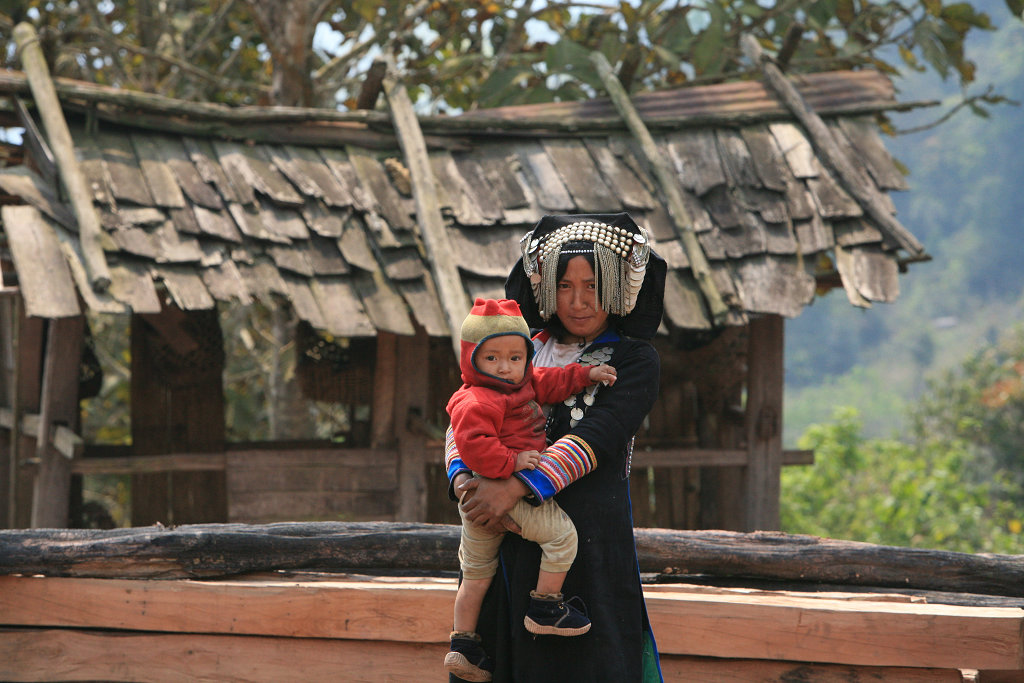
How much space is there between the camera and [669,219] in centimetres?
Answer: 585

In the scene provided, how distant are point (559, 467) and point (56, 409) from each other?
13.1 ft

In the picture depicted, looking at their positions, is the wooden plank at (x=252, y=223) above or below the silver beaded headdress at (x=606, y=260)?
above

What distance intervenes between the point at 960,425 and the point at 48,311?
47.8 ft

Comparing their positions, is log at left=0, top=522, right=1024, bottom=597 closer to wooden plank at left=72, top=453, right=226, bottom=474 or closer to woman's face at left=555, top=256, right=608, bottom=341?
woman's face at left=555, top=256, right=608, bottom=341

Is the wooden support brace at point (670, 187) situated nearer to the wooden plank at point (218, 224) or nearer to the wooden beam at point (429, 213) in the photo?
the wooden beam at point (429, 213)

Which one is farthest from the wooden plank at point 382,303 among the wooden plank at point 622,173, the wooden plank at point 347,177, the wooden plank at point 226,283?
the wooden plank at point 622,173

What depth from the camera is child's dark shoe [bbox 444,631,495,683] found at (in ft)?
8.22

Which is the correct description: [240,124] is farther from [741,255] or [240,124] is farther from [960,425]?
[960,425]

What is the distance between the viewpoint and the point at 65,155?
16.6ft

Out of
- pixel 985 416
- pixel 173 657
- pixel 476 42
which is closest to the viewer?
pixel 173 657

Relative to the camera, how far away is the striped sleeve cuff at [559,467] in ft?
7.64

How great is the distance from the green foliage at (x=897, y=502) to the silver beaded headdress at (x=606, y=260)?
31.4 ft

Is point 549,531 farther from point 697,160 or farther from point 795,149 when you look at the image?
point 795,149

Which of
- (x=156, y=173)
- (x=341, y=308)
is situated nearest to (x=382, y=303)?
(x=341, y=308)
